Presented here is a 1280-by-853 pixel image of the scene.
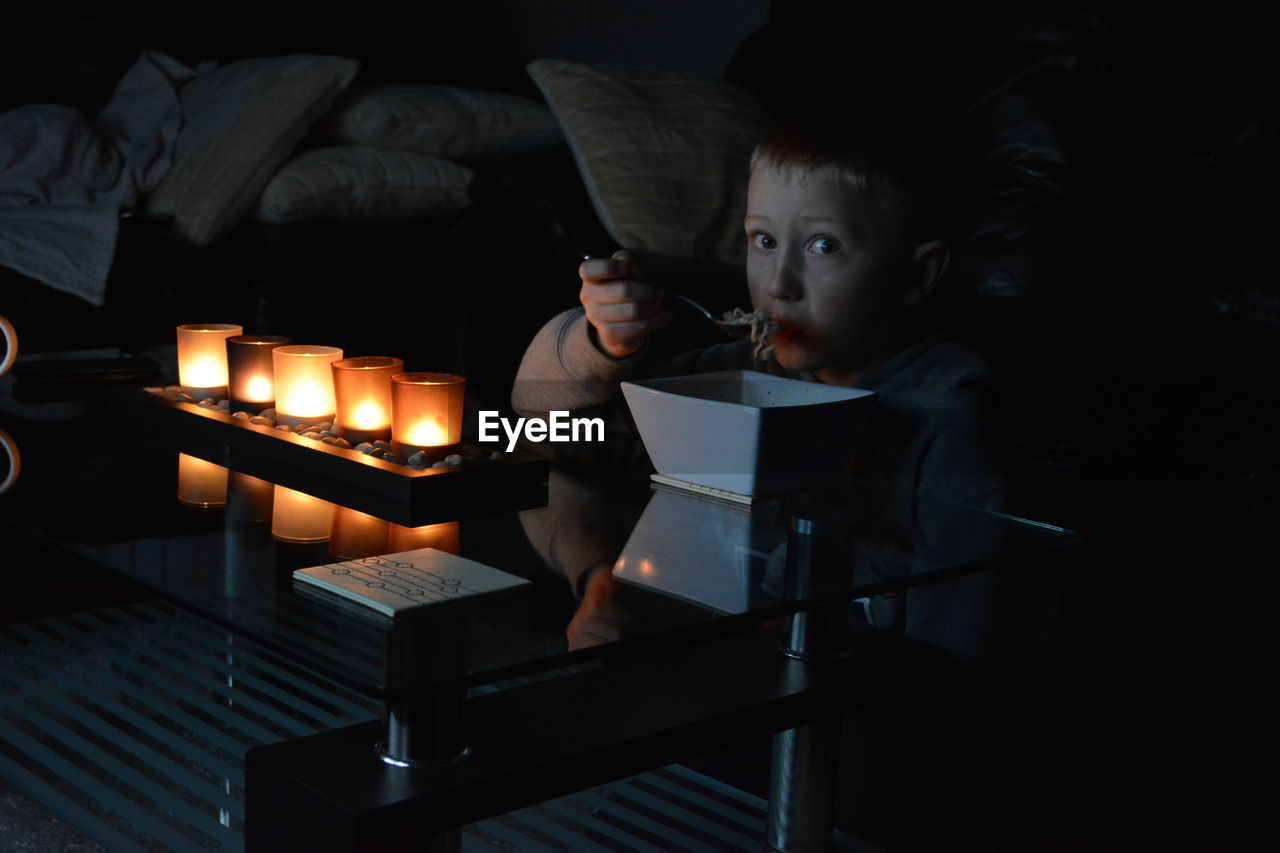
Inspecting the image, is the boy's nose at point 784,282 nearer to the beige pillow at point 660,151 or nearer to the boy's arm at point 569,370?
the boy's arm at point 569,370

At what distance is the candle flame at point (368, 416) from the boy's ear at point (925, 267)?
464mm

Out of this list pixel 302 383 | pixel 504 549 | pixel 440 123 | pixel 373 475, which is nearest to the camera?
pixel 504 549

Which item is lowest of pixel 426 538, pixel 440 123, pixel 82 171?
pixel 426 538

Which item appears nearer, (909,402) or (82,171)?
(909,402)

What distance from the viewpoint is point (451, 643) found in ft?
1.79

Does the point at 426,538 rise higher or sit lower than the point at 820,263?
lower

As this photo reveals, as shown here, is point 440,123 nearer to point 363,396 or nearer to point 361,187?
point 361,187

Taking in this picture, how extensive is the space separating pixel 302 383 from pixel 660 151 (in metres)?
1.17

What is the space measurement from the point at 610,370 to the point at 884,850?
17.2 inches

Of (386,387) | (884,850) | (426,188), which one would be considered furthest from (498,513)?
(426,188)

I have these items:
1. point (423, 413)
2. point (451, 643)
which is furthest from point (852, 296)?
point (451, 643)

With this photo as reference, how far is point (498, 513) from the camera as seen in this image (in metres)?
0.83

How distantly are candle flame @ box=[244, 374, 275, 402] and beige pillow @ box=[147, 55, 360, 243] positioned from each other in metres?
1.12

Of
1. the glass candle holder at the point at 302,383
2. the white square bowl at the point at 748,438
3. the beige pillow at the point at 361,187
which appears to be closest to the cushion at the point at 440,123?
the beige pillow at the point at 361,187
